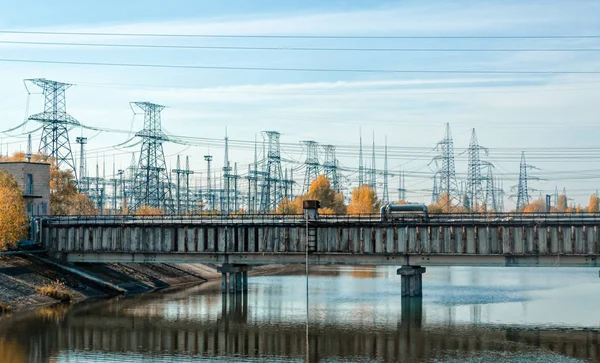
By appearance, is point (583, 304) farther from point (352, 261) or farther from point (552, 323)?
point (352, 261)

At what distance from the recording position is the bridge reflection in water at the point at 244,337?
183 ft

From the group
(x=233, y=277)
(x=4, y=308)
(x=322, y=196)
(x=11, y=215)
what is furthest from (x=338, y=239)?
(x=322, y=196)

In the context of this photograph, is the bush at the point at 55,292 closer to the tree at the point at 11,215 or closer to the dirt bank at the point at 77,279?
the dirt bank at the point at 77,279

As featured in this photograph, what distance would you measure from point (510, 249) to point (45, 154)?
68.6 meters

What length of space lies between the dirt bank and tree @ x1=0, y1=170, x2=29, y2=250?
7.61ft

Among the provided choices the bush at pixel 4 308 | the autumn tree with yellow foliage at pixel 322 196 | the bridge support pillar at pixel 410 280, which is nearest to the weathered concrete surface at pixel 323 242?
the bridge support pillar at pixel 410 280

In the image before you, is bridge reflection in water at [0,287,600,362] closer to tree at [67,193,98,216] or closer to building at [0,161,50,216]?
building at [0,161,50,216]

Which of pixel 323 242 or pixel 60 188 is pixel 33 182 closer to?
pixel 60 188

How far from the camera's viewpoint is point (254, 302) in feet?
273

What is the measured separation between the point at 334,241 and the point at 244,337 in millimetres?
20929

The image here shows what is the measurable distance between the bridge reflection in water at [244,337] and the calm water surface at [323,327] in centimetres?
7

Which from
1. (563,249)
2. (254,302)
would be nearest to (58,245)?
(254,302)

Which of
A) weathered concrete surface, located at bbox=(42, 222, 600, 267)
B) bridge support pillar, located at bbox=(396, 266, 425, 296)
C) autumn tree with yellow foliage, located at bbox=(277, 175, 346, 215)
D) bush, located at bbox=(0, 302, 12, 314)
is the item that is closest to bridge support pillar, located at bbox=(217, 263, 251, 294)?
weathered concrete surface, located at bbox=(42, 222, 600, 267)

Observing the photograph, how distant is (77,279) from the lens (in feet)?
289
